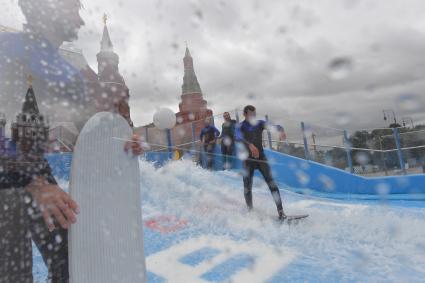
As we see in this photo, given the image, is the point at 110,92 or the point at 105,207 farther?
→ the point at 110,92

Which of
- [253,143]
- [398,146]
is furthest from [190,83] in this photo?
[253,143]

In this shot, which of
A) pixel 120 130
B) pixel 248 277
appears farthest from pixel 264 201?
pixel 120 130

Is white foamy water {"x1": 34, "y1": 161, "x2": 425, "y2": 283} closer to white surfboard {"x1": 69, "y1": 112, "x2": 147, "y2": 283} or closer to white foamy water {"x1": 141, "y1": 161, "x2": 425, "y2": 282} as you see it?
white foamy water {"x1": 141, "y1": 161, "x2": 425, "y2": 282}

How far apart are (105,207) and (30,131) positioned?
61 centimetres

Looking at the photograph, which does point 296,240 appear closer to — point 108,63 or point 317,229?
point 317,229

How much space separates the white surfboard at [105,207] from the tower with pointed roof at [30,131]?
345 mm

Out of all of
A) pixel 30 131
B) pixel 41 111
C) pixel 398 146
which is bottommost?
pixel 398 146

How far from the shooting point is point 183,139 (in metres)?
10.2

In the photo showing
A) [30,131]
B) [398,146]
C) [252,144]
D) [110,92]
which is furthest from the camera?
[398,146]

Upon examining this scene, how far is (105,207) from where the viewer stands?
1.66 m

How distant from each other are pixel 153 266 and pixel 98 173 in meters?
1.21

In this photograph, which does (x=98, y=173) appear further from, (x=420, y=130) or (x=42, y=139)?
(x=420, y=130)

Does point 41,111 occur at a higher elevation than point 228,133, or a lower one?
lower

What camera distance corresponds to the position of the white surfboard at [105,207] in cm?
153
